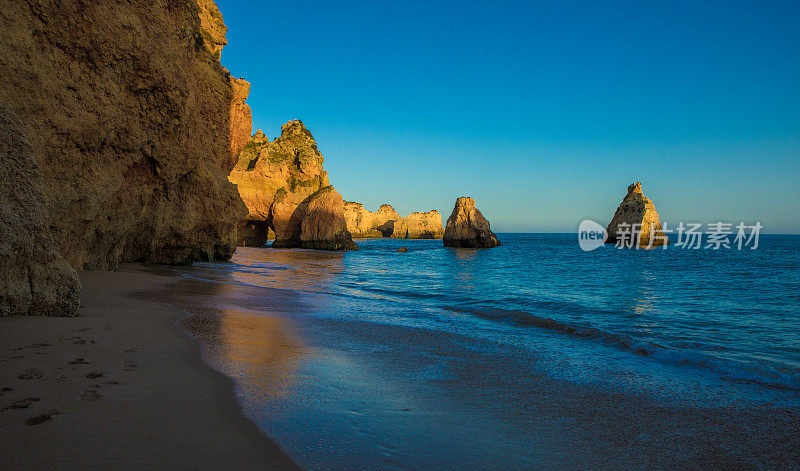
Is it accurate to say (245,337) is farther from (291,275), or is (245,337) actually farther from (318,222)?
(318,222)

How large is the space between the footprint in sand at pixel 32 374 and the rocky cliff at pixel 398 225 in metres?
142

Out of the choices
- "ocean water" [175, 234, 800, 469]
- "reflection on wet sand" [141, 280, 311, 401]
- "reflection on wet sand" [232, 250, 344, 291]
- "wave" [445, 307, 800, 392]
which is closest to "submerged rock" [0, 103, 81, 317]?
"reflection on wet sand" [141, 280, 311, 401]

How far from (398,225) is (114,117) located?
14710 cm

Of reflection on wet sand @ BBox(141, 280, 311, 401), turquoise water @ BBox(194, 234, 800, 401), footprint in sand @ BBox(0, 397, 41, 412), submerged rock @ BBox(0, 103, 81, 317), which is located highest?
submerged rock @ BBox(0, 103, 81, 317)

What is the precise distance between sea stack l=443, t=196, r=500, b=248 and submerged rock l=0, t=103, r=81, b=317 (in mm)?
62774

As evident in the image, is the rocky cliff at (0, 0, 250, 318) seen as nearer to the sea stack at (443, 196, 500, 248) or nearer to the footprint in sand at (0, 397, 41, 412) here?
the footprint in sand at (0, 397, 41, 412)

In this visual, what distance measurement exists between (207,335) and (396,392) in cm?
330

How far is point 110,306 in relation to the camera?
23.0 ft

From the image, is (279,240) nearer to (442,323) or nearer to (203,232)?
(203,232)

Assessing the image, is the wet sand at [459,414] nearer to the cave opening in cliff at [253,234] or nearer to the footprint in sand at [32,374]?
the footprint in sand at [32,374]

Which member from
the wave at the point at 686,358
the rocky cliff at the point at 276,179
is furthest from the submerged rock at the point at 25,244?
the rocky cliff at the point at 276,179

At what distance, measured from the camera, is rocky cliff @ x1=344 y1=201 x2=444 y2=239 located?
497 ft

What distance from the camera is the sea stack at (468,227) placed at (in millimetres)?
66375

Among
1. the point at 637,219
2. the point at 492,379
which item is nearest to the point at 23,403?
the point at 492,379
